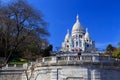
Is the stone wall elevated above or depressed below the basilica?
below

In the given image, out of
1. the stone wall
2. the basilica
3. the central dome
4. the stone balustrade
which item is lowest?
the stone wall

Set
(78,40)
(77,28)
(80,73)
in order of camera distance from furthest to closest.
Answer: (78,40) → (77,28) → (80,73)

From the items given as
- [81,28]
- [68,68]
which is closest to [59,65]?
[68,68]

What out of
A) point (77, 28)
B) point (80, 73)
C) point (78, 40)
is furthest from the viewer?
point (78, 40)

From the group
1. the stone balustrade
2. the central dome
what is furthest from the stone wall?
the central dome

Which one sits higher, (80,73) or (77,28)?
(77,28)

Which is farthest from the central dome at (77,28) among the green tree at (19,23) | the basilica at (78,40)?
the green tree at (19,23)

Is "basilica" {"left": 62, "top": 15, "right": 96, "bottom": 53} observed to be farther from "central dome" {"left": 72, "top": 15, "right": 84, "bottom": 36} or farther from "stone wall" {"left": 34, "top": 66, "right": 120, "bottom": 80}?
"stone wall" {"left": 34, "top": 66, "right": 120, "bottom": 80}

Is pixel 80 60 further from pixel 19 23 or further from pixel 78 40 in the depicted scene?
pixel 78 40

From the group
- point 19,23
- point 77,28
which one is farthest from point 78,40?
point 19,23

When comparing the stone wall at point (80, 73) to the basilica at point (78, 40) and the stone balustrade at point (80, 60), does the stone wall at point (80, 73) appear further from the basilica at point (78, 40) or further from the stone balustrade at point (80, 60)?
the basilica at point (78, 40)

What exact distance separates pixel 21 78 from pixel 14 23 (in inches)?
253

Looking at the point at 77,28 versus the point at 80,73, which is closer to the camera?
the point at 80,73

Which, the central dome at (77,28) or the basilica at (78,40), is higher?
the central dome at (77,28)
